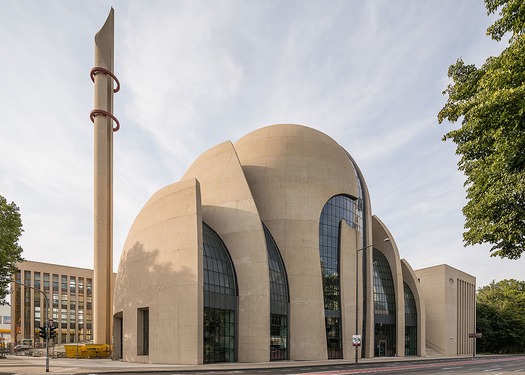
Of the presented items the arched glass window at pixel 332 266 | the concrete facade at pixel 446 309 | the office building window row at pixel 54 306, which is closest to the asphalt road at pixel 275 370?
the arched glass window at pixel 332 266

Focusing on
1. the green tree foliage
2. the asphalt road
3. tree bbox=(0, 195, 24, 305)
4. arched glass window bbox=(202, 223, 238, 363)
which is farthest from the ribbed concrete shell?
the green tree foliage

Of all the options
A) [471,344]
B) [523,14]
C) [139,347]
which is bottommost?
[471,344]

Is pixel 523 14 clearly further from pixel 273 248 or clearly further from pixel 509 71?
pixel 273 248

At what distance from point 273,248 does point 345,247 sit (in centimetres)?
791

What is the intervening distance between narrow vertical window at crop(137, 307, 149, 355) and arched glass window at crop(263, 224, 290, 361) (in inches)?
417

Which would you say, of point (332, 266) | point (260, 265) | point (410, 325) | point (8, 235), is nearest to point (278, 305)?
point (260, 265)

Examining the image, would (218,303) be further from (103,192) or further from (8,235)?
(103,192)

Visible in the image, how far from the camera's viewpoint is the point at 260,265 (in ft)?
120

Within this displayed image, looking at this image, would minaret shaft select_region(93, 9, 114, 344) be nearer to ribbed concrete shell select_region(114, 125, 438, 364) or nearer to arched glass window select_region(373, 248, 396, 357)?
ribbed concrete shell select_region(114, 125, 438, 364)

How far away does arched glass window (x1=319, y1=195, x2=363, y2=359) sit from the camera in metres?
41.3

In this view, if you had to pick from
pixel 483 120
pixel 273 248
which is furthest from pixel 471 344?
pixel 483 120

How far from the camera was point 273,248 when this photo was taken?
4094 centimetres

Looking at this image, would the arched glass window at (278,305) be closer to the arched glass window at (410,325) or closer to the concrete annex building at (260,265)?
the concrete annex building at (260,265)

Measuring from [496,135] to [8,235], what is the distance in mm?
35229
